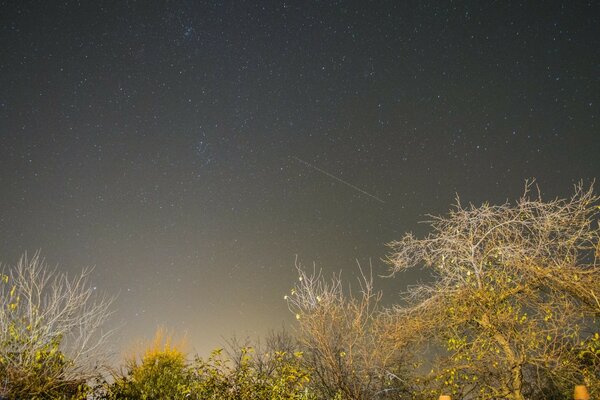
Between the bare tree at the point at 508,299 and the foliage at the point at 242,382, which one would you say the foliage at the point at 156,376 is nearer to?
the foliage at the point at 242,382

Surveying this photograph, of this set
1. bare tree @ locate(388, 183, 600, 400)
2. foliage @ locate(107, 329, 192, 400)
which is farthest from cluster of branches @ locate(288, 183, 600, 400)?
A: foliage @ locate(107, 329, 192, 400)

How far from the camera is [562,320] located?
7.32 meters

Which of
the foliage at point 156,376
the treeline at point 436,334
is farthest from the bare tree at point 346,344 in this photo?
the foliage at point 156,376

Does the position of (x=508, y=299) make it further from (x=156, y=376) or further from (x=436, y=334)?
(x=156, y=376)

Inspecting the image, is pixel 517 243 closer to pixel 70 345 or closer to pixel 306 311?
pixel 306 311

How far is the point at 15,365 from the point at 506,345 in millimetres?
9031

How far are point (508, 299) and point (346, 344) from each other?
3.77 m

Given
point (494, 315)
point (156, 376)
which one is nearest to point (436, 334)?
point (494, 315)

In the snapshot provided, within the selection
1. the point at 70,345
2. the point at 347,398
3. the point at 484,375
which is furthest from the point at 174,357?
the point at 484,375

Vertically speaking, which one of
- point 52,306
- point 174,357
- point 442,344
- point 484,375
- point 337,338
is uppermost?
point 174,357

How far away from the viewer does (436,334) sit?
8.80 m

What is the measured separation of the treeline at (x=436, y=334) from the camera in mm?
7398

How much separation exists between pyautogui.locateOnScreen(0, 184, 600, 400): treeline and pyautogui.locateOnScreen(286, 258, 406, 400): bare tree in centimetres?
4

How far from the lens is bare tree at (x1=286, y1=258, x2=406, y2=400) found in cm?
918
